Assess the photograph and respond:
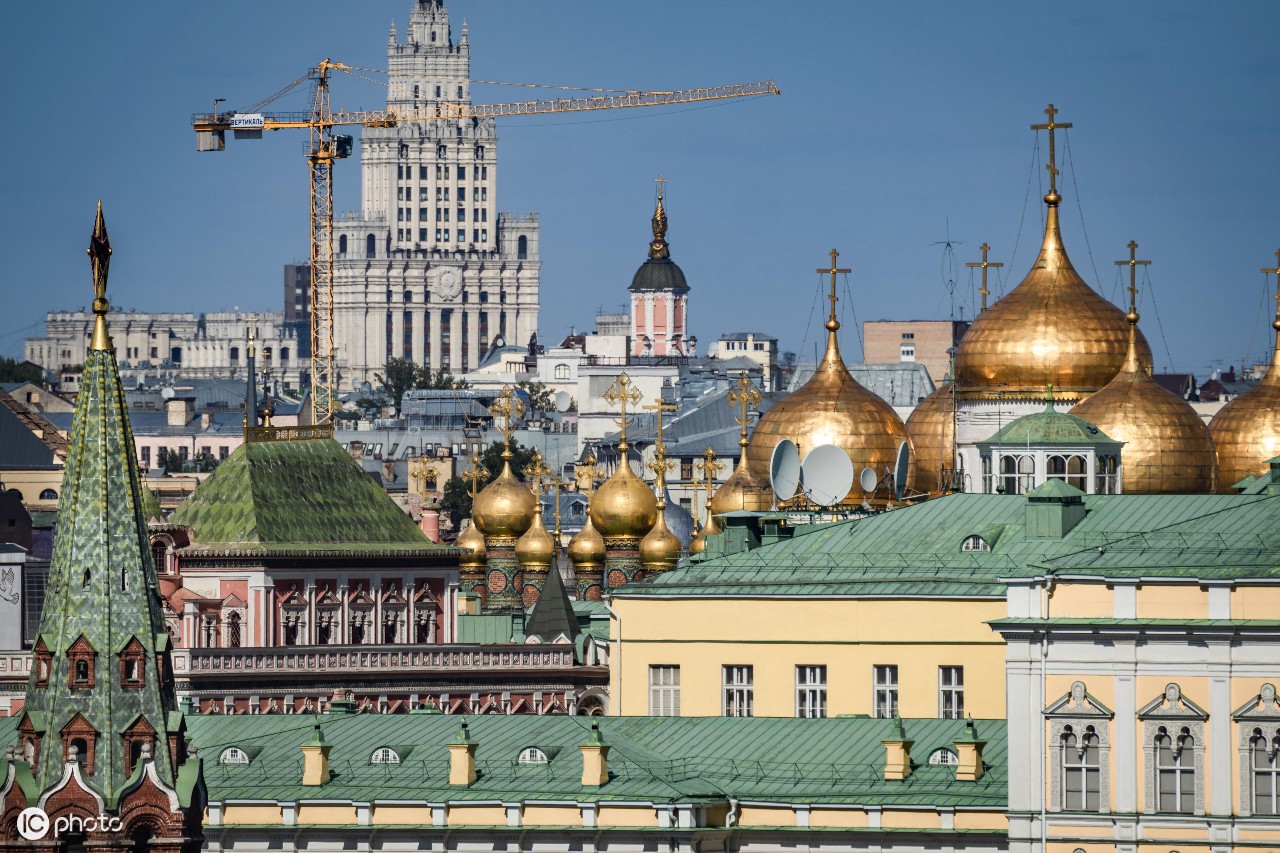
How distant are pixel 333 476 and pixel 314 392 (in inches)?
949

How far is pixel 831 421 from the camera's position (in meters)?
105

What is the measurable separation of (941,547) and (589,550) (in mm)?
42542

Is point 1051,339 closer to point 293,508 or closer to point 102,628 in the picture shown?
point 293,508

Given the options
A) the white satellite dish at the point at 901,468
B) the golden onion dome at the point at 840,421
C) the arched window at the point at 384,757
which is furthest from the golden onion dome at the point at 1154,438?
the arched window at the point at 384,757

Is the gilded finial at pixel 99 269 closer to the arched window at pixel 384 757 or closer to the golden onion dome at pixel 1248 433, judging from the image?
the arched window at pixel 384 757

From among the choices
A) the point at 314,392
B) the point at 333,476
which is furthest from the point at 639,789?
the point at 314,392

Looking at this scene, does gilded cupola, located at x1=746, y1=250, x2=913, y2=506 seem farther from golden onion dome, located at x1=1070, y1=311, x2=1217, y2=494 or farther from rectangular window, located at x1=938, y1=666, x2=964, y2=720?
rectangular window, located at x1=938, y1=666, x2=964, y2=720

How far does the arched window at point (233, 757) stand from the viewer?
7444cm

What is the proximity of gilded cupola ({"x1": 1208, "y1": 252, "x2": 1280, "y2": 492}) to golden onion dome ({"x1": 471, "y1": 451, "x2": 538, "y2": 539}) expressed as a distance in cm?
3044

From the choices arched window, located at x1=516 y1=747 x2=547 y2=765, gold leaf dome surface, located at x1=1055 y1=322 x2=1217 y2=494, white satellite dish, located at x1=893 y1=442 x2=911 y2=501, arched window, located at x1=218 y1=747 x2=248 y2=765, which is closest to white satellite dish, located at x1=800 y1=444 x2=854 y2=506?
white satellite dish, located at x1=893 y1=442 x2=911 y2=501

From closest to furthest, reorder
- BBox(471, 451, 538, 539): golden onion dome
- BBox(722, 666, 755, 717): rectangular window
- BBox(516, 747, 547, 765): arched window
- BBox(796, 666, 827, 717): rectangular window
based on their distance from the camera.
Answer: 1. BBox(516, 747, 547, 765): arched window
2. BBox(796, 666, 827, 717): rectangular window
3. BBox(722, 666, 755, 717): rectangular window
4. BBox(471, 451, 538, 539): golden onion dome

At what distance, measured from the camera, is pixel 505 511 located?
420ft

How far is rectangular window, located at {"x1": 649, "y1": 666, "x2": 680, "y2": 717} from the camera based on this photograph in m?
84.8

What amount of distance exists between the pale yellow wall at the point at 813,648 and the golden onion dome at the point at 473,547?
3958cm
